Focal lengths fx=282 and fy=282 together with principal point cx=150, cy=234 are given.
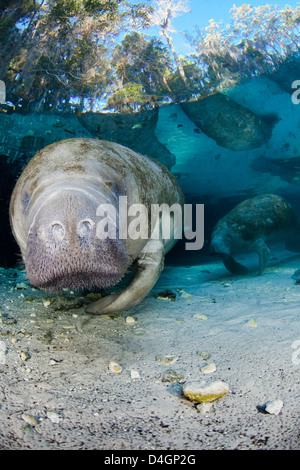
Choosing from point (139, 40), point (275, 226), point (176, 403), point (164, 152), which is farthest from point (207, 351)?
point (164, 152)

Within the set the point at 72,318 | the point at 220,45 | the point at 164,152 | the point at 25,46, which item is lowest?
the point at 72,318

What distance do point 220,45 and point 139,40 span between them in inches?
116

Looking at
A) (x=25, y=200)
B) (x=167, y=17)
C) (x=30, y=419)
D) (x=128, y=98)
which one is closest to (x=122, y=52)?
(x=128, y=98)

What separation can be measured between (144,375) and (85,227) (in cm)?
115

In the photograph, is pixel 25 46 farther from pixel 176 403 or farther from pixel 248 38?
pixel 176 403

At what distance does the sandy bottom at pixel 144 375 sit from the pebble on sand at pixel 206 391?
40 millimetres

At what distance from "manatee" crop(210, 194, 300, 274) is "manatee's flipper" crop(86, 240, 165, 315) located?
3.60 meters

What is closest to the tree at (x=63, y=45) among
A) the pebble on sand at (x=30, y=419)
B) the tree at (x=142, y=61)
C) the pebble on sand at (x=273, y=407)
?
the tree at (x=142, y=61)

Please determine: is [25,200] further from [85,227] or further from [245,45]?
[245,45]

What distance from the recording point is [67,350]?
7.81 feet

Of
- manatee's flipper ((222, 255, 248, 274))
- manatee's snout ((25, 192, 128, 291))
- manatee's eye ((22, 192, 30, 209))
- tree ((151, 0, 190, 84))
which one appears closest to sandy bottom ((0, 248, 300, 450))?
manatee's snout ((25, 192, 128, 291))

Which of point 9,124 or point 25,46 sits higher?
point 25,46

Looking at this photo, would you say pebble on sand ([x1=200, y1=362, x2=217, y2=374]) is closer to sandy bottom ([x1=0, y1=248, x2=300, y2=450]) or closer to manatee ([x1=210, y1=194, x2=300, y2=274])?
sandy bottom ([x1=0, y1=248, x2=300, y2=450])

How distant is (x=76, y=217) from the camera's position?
201 cm
